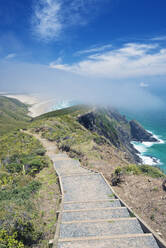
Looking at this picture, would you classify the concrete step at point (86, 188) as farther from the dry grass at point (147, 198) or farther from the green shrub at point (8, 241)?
the green shrub at point (8, 241)

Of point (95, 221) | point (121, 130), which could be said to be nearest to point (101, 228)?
point (95, 221)

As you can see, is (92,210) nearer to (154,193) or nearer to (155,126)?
(154,193)

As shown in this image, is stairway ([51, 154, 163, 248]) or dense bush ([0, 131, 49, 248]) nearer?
stairway ([51, 154, 163, 248])

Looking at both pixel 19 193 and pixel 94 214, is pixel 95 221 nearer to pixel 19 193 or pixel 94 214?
pixel 94 214

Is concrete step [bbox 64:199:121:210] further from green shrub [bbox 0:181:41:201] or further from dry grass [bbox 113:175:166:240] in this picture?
green shrub [bbox 0:181:41:201]

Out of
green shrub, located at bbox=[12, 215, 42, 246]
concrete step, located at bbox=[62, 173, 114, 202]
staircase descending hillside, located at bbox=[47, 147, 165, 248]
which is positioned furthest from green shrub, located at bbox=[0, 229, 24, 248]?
concrete step, located at bbox=[62, 173, 114, 202]

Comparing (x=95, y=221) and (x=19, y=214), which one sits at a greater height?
(x=19, y=214)

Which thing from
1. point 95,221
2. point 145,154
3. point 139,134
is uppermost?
point 95,221
